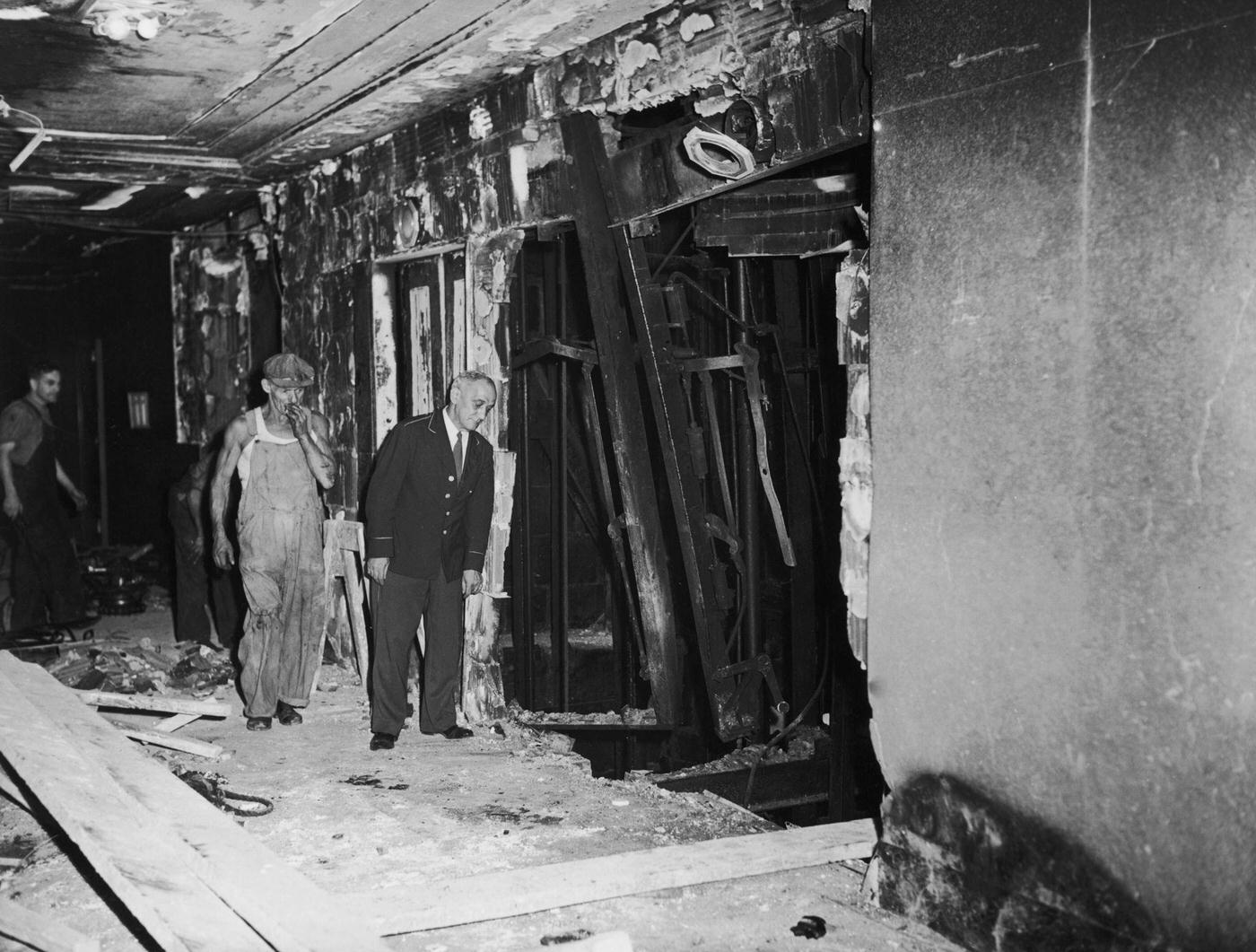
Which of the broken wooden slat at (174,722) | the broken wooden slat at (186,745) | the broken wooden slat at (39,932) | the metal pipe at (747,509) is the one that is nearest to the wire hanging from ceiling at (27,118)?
the broken wooden slat at (174,722)

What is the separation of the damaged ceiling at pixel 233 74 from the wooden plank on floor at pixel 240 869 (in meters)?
3.14

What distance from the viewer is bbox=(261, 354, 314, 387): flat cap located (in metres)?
6.05

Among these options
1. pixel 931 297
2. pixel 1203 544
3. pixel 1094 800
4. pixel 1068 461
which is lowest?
pixel 1094 800

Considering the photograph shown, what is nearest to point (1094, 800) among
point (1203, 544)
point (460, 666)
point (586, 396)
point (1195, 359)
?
point (1203, 544)

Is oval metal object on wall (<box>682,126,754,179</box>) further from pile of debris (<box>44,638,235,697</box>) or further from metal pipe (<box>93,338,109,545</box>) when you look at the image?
metal pipe (<box>93,338,109,545</box>)

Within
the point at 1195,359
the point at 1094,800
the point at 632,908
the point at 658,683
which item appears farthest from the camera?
the point at 658,683

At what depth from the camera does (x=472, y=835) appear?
14.4ft

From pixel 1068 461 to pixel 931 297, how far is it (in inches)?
26.4

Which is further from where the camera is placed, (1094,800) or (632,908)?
(632,908)

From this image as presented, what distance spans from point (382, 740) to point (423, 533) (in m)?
1.05

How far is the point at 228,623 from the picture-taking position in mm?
8266

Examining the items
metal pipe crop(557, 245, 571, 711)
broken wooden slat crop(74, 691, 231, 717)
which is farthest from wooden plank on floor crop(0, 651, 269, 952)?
metal pipe crop(557, 245, 571, 711)

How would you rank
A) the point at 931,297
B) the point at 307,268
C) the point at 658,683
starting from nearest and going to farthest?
the point at 931,297
the point at 658,683
the point at 307,268

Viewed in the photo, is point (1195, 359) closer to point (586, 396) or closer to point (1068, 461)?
point (1068, 461)
